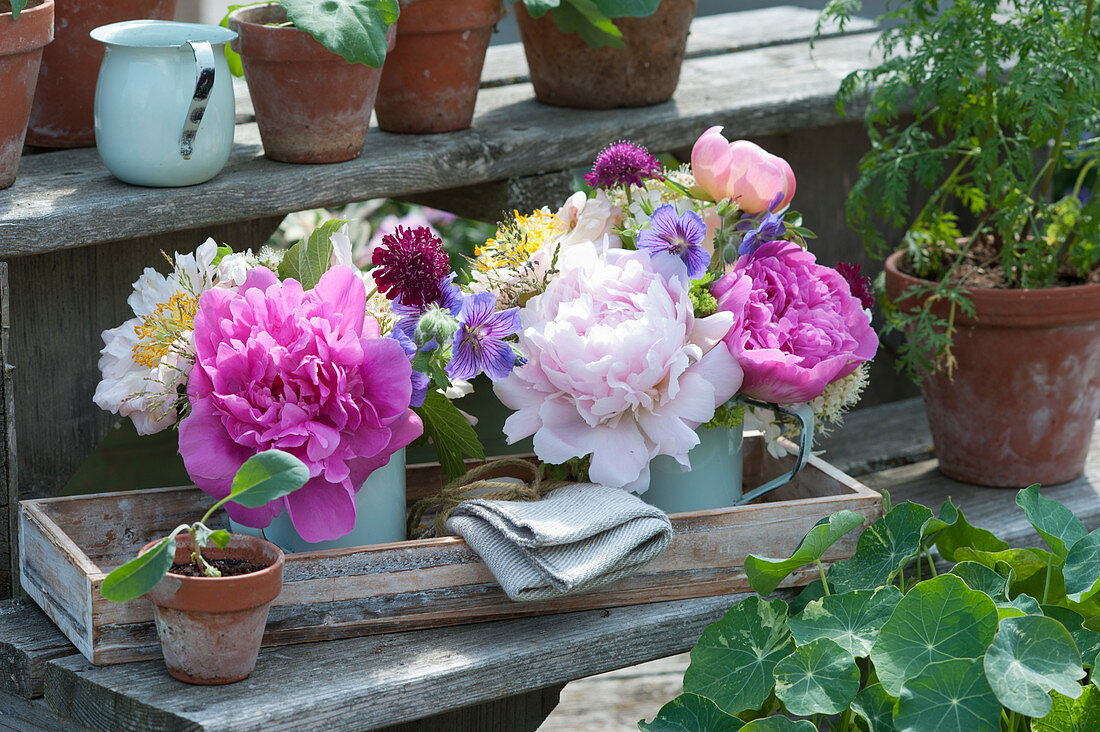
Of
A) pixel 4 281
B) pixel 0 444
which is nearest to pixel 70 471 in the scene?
pixel 0 444

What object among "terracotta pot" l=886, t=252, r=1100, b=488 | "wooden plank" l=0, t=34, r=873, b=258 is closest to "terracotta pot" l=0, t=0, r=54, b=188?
"wooden plank" l=0, t=34, r=873, b=258

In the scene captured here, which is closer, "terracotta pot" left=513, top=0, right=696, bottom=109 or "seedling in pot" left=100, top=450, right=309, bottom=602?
"seedling in pot" left=100, top=450, right=309, bottom=602

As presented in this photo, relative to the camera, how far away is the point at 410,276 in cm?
103

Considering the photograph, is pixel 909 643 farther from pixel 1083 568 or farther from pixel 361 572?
pixel 361 572

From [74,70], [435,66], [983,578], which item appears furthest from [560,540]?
[74,70]

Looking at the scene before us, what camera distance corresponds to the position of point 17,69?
1151 mm

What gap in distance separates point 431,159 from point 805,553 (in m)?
0.65

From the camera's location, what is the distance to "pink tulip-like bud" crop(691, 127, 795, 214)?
45.7 inches

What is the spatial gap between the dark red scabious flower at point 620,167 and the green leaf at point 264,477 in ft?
1.51

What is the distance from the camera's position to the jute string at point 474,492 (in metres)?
1.14

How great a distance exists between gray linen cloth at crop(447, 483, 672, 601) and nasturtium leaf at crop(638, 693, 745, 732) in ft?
0.40

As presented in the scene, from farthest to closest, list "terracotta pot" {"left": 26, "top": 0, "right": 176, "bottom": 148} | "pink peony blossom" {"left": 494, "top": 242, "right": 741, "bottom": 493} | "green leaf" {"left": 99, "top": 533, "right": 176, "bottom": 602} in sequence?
"terracotta pot" {"left": 26, "top": 0, "right": 176, "bottom": 148}, "pink peony blossom" {"left": 494, "top": 242, "right": 741, "bottom": 493}, "green leaf" {"left": 99, "top": 533, "right": 176, "bottom": 602}

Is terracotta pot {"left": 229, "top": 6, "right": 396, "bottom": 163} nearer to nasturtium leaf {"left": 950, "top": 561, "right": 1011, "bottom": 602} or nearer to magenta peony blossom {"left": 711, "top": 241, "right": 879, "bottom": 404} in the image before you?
magenta peony blossom {"left": 711, "top": 241, "right": 879, "bottom": 404}

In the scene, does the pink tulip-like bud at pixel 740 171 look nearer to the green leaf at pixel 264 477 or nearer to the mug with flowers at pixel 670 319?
the mug with flowers at pixel 670 319
